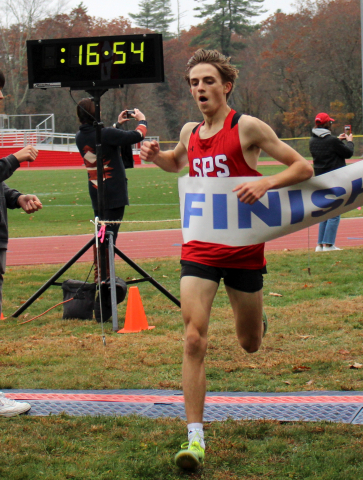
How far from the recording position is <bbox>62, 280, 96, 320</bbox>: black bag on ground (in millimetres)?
7426

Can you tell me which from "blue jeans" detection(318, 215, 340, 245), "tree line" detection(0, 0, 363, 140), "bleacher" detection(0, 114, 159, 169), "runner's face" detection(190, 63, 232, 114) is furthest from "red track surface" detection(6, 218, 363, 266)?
"tree line" detection(0, 0, 363, 140)

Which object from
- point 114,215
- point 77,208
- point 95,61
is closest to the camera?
point 95,61

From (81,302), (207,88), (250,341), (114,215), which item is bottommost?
(81,302)

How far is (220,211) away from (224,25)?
7566 cm

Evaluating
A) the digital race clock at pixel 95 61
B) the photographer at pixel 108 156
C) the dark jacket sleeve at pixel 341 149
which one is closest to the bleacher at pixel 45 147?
the dark jacket sleeve at pixel 341 149

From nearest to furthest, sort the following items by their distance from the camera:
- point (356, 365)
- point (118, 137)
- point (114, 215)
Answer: point (356, 365)
point (118, 137)
point (114, 215)

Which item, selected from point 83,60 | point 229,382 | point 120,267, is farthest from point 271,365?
point 120,267

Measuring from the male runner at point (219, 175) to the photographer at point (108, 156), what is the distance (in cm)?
282

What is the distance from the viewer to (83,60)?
6.63 meters

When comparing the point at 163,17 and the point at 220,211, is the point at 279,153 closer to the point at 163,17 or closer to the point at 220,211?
the point at 220,211

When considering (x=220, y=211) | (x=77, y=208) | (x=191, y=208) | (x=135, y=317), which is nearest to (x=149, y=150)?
(x=191, y=208)

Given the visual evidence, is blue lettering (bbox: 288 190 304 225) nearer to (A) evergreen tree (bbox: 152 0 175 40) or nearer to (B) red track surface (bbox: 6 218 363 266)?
(B) red track surface (bbox: 6 218 363 266)

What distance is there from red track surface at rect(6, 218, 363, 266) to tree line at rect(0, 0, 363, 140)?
5087 centimetres

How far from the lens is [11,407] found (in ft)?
15.0
